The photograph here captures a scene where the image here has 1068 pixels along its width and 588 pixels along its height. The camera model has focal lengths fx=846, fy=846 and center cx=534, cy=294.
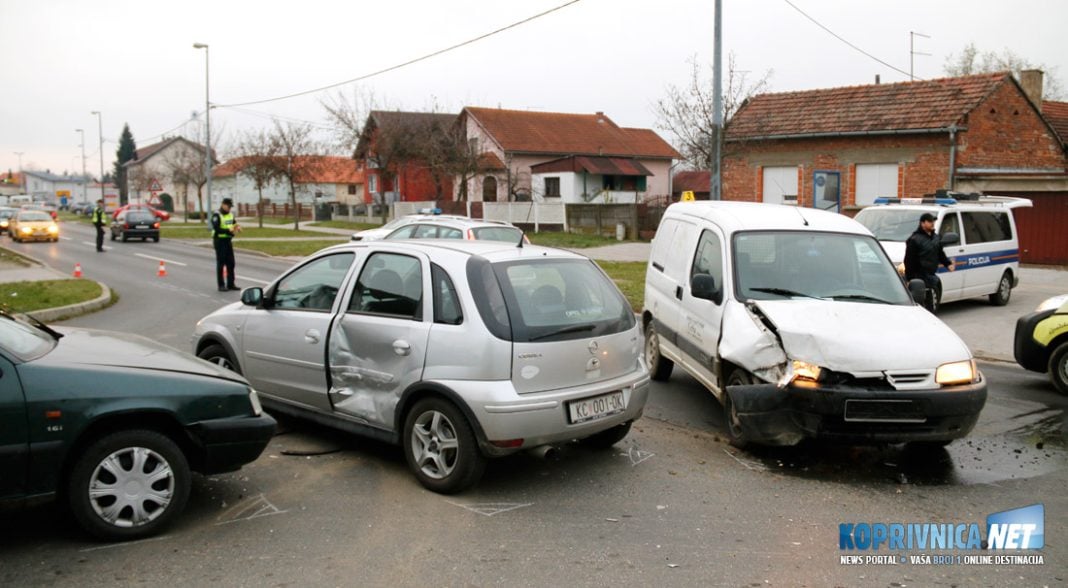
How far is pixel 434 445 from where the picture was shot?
5.45m

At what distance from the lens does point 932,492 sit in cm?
566

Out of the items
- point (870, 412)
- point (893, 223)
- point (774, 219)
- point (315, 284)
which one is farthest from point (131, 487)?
point (893, 223)

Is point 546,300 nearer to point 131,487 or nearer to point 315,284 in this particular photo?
point 315,284

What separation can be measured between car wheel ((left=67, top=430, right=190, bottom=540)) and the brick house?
21.5 meters

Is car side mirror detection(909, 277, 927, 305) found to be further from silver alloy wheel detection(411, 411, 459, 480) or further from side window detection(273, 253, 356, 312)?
side window detection(273, 253, 356, 312)

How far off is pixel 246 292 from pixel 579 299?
9.18 ft

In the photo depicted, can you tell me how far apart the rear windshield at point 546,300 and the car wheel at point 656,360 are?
309 cm

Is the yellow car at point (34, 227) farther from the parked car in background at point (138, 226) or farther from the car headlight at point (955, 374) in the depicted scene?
the car headlight at point (955, 374)

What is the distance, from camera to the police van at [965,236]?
1441 centimetres

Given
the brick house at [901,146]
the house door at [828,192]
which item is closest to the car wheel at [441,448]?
the brick house at [901,146]

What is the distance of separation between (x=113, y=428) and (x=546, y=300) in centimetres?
266

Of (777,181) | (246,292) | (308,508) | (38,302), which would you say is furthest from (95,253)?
(308,508)

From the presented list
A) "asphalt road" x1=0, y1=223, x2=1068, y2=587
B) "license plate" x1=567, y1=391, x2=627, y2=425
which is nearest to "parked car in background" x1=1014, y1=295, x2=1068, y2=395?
"asphalt road" x1=0, y1=223, x2=1068, y2=587

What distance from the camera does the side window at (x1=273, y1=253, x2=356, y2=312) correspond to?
6.31 metres
